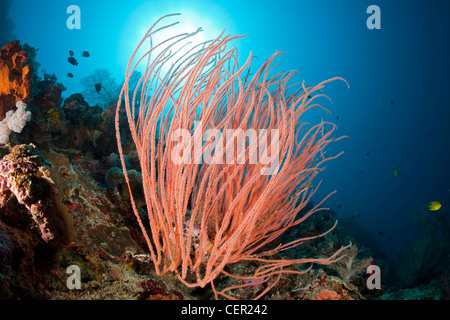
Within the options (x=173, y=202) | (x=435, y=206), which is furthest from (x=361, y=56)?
(x=173, y=202)

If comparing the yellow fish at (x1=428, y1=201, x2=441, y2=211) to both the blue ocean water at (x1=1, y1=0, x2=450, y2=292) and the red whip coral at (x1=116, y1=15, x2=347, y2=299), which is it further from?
the blue ocean water at (x1=1, y1=0, x2=450, y2=292)

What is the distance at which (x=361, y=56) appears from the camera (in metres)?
50.6

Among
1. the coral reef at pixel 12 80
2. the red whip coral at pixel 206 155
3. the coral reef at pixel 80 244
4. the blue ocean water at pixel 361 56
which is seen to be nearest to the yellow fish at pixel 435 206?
the coral reef at pixel 80 244

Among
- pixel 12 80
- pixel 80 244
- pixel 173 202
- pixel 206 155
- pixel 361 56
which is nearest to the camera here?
pixel 173 202

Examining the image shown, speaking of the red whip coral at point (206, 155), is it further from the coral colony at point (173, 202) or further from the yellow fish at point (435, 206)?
the yellow fish at point (435, 206)

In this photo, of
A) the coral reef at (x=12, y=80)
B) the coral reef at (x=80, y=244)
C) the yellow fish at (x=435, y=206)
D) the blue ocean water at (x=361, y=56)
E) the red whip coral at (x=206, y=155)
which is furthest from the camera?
the blue ocean water at (x=361, y=56)

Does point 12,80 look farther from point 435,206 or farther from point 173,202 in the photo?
point 435,206

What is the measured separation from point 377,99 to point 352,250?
68469 mm

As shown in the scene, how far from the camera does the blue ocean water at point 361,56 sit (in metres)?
40.5

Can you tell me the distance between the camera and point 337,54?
176ft

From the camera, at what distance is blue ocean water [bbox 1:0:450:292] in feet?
133

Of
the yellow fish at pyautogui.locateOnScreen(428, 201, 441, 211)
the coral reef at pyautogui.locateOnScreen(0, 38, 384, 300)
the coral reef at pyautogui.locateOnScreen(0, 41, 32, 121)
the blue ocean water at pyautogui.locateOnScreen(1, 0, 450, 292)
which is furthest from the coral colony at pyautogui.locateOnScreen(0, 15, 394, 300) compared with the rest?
the blue ocean water at pyautogui.locateOnScreen(1, 0, 450, 292)
